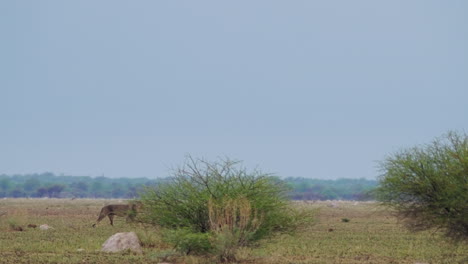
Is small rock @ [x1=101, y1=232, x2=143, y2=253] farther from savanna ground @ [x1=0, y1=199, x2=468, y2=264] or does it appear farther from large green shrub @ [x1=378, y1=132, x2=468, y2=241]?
large green shrub @ [x1=378, y1=132, x2=468, y2=241]

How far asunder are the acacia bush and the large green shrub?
3649mm

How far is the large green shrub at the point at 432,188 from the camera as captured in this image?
25328 mm

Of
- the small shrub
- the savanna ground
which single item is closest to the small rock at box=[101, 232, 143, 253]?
the savanna ground

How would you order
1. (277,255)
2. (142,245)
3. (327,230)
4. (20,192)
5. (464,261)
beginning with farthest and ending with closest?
1. (20,192)
2. (327,230)
3. (142,245)
4. (277,255)
5. (464,261)

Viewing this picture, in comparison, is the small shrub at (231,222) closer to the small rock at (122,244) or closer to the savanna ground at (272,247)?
the savanna ground at (272,247)

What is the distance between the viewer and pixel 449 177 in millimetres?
25641

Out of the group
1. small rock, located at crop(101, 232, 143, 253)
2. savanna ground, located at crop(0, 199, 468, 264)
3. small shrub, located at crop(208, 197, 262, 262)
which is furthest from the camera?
small rock, located at crop(101, 232, 143, 253)

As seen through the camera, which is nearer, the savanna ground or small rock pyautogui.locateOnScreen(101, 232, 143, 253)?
the savanna ground

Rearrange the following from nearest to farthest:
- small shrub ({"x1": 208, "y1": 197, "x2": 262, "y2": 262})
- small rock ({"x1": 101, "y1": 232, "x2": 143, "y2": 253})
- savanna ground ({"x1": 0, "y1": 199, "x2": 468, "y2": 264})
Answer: small shrub ({"x1": 208, "y1": 197, "x2": 262, "y2": 262})
savanna ground ({"x1": 0, "y1": 199, "x2": 468, "y2": 264})
small rock ({"x1": 101, "y1": 232, "x2": 143, "y2": 253})

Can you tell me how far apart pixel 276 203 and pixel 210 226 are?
205 centimetres

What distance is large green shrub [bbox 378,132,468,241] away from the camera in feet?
83.1

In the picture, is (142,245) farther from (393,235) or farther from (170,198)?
(393,235)

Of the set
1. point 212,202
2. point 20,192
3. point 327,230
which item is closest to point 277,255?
point 212,202

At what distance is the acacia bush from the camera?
24.4 metres
